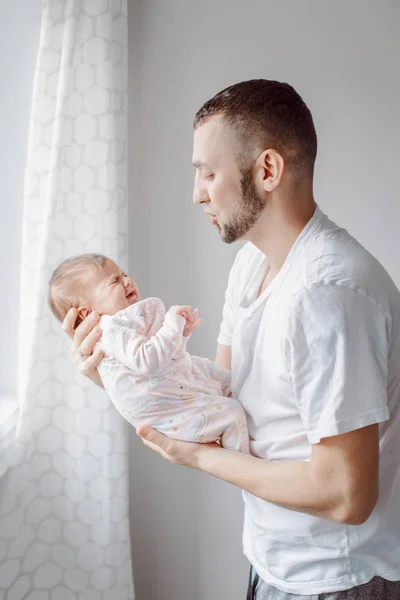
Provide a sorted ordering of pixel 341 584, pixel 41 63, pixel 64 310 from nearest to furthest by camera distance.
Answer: pixel 341 584 → pixel 64 310 → pixel 41 63

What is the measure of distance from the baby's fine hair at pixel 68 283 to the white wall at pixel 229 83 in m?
0.75

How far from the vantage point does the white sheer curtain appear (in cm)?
181

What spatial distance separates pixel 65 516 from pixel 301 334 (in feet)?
4.08

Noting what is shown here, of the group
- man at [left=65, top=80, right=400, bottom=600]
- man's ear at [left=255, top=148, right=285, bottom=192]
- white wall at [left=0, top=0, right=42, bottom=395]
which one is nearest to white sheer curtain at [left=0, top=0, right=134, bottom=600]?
white wall at [left=0, top=0, right=42, bottom=395]

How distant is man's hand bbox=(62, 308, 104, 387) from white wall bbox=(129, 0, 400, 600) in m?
0.81

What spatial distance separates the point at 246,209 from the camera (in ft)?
4.06

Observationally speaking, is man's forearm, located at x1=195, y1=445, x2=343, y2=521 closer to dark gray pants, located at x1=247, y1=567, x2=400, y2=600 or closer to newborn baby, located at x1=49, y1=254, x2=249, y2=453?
newborn baby, located at x1=49, y1=254, x2=249, y2=453

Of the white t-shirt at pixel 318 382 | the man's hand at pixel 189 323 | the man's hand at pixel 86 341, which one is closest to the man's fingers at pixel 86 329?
the man's hand at pixel 86 341

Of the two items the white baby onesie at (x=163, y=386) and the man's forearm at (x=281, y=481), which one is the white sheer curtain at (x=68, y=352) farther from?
the man's forearm at (x=281, y=481)

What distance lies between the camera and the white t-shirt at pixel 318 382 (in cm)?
104

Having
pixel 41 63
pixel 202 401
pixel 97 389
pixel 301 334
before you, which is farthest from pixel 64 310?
pixel 41 63

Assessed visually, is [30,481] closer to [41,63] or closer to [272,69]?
[41,63]

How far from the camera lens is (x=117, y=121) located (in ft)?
6.28

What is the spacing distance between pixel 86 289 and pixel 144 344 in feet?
0.71
